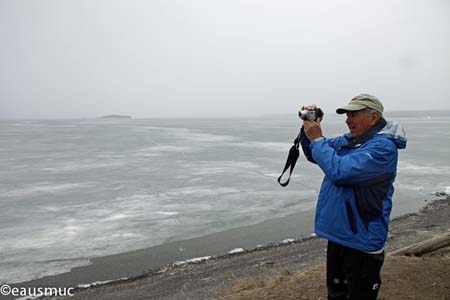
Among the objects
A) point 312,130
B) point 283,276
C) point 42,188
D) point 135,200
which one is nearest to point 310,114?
point 312,130

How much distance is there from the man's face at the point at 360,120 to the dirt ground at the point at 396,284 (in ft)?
6.52

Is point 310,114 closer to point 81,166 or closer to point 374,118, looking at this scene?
point 374,118

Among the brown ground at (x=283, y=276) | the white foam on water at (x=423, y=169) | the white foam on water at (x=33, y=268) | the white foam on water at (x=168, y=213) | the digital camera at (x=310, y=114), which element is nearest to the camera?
the digital camera at (x=310, y=114)

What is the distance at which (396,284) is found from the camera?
3.91m

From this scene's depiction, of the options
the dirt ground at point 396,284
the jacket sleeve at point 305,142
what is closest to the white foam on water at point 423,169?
the dirt ground at point 396,284

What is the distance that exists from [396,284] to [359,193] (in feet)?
7.18

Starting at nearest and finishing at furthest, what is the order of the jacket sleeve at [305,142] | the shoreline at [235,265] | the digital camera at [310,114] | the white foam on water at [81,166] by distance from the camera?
1. the digital camera at [310,114]
2. the jacket sleeve at [305,142]
3. the shoreline at [235,265]
4. the white foam on water at [81,166]

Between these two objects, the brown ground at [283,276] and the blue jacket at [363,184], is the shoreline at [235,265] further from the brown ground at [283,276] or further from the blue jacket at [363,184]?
the blue jacket at [363,184]

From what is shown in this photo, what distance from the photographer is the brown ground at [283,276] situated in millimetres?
3971

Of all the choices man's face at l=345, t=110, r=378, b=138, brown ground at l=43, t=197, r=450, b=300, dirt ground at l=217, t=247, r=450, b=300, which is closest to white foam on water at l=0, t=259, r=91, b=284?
brown ground at l=43, t=197, r=450, b=300

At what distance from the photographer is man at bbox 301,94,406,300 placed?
2.20 m

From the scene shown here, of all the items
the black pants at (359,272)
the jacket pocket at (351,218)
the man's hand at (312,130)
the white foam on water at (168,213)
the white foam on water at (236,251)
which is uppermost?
the man's hand at (312,130)

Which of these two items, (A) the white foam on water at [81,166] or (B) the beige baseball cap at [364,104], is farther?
(A) the white foam on water at [81,166]

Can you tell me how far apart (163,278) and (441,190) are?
11.0 metres
